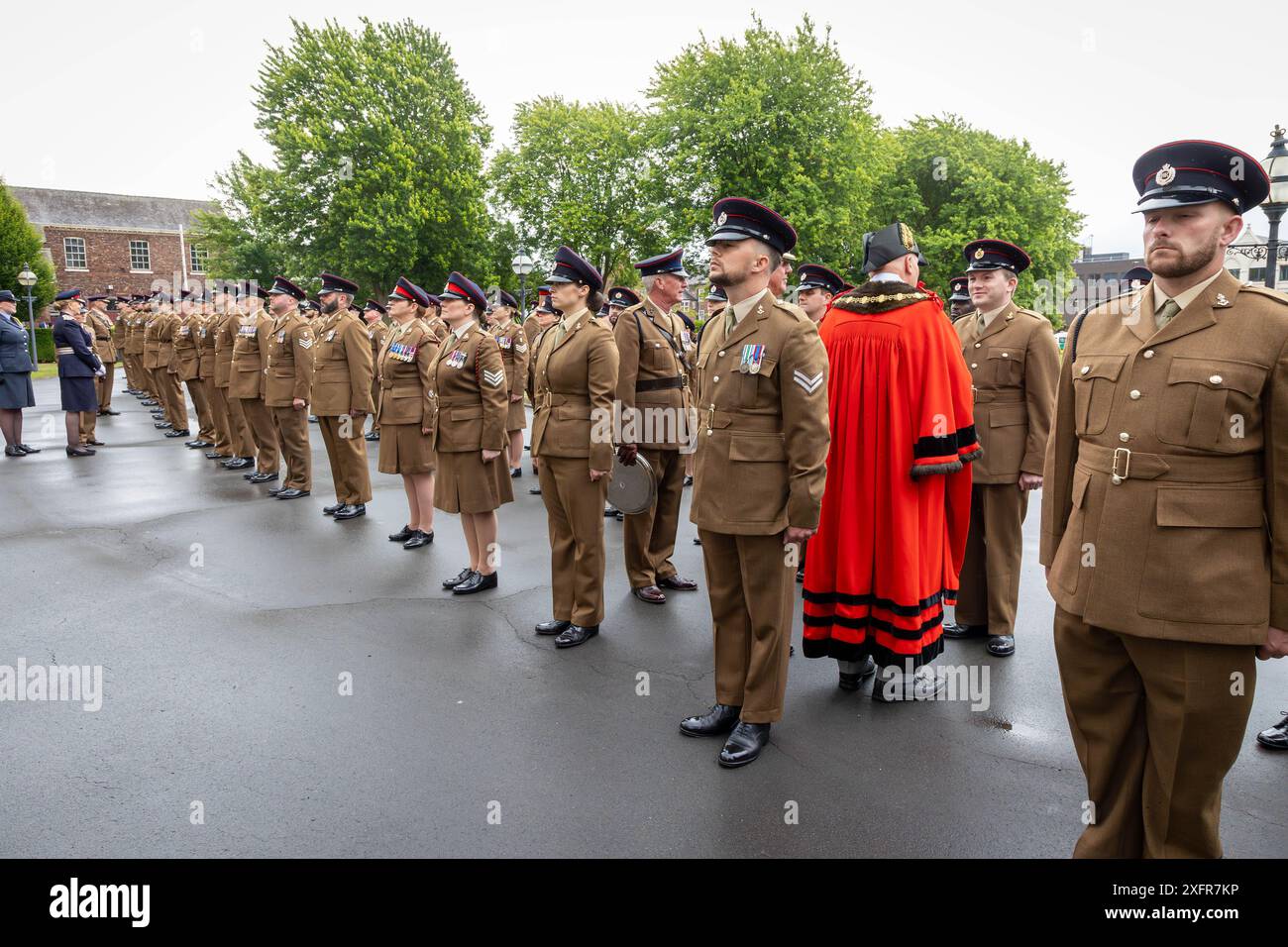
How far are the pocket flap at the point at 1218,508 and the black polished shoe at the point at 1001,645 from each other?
2877mm

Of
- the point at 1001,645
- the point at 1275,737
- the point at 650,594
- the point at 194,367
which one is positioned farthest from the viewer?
the point at 194,367

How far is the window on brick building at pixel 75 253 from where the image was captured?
57.6 m

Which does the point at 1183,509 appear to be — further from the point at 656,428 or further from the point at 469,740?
the point at 656,428

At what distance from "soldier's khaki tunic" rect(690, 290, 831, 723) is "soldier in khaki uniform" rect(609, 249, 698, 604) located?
2.29 metres

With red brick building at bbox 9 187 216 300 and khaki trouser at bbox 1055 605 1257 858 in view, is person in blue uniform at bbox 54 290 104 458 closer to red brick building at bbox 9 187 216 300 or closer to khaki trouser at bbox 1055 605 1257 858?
khaki trouser at bbox 1055 605 1257 858

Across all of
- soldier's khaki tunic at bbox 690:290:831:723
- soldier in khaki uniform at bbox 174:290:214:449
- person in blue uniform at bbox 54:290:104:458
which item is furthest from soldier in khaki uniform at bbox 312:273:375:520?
person in blue uniform at bbox 54:290:104:458

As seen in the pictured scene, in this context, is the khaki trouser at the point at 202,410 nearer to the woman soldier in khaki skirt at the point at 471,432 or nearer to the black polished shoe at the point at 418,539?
the black polished shoe at the point at 418,539

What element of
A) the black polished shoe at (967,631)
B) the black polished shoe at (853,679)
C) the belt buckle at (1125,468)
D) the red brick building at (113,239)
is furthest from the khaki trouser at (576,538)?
the red brick building at (113,239)

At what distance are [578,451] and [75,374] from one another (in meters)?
11.8

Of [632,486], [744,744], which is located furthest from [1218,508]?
[632,486]

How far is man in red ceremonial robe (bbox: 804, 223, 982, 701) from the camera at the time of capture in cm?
411

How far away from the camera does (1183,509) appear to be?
2385 mm

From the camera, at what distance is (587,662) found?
498cm

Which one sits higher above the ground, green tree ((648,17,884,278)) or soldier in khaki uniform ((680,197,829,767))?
green tree ((648,17,884,278))
